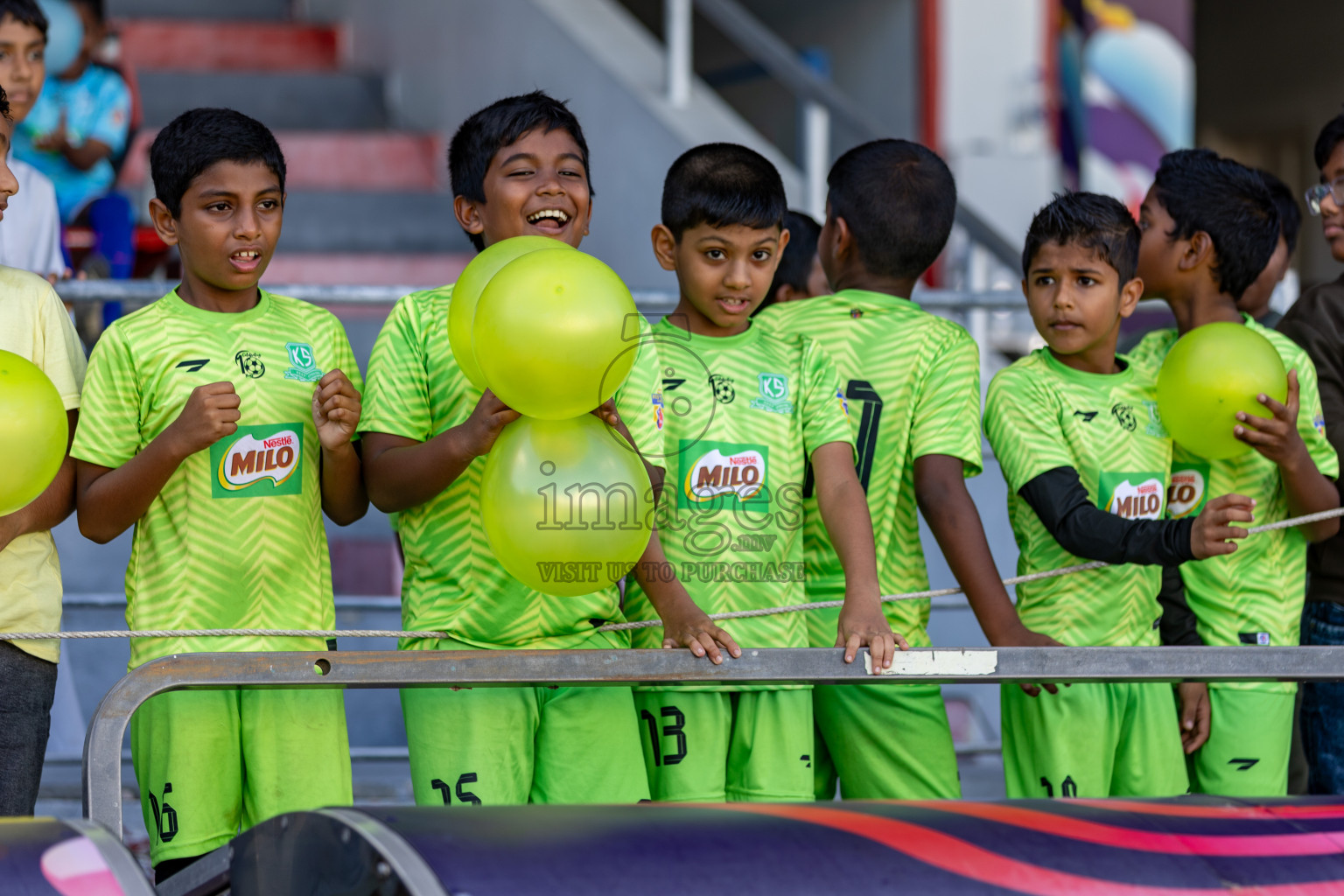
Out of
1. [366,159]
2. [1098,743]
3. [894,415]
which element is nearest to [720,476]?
[894,415]

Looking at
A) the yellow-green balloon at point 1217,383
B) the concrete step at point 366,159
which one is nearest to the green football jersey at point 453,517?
the yellow-green balloon at point 1217,383

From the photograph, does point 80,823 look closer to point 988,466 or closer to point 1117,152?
point 988,466

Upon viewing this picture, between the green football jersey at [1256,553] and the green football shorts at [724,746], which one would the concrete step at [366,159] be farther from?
the green football shorts at [724,746]

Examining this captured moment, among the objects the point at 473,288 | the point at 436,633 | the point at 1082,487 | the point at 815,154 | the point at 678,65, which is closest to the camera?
the point at 473,288

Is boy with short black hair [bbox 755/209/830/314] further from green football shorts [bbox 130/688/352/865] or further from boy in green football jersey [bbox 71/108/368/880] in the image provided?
green football shorts [bbox 130/688/352/865]

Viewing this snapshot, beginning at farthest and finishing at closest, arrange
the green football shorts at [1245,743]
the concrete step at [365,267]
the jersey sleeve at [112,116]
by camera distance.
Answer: the concrete step at [365,267]
the jersey sleeve at [112,116]
the green football shorts at [1245,743]

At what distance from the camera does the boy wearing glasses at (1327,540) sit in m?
3.07

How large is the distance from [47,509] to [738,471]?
114cm

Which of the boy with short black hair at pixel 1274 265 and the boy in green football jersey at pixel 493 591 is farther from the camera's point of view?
the boy with short black hair at pixel 1274 265

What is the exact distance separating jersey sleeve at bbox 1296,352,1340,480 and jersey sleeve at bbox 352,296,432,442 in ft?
5.67

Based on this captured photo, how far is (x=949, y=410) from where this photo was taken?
9.11 feet

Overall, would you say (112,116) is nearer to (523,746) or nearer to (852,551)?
(523,746)

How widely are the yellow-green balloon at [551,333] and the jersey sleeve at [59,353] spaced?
83 centimetres

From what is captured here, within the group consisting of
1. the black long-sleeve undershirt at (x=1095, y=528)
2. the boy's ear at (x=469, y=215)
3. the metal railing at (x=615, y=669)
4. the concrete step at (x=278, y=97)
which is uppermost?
the concrete step at (x=278, y=97)
